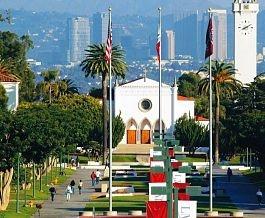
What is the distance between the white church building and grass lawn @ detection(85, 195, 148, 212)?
69.9 meters

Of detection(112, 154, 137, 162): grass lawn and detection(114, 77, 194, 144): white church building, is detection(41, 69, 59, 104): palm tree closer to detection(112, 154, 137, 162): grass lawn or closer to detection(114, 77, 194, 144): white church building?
detection(114, 77, 194, 144): white church building

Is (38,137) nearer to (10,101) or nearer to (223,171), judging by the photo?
(223,171)

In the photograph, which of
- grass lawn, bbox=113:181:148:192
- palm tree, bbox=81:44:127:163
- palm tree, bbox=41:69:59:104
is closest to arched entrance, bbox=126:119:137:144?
palm tree, bbox=41:69:59:104

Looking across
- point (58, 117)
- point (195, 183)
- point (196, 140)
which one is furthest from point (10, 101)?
point (195, 183)

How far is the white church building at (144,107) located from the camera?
6083 inches

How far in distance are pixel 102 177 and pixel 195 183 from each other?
1297 centimetres

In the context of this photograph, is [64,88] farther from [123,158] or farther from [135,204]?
[135,204]

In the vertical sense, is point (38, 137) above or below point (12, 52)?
below

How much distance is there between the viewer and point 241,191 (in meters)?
92.8

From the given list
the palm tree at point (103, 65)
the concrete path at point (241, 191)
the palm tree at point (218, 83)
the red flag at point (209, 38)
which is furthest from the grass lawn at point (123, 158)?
the red flag at point (209, 38)

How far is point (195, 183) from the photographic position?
9719cm

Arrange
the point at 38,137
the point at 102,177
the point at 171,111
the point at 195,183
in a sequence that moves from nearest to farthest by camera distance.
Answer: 1. the point at 38,137
2. the point at 195,183
3. the point at 102,177
4. the point at 171,111

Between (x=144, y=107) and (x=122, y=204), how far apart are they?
257 ft

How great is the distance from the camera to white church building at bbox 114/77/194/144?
507 ft
